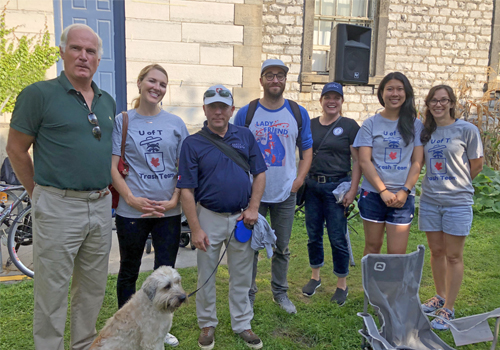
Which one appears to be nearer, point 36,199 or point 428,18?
point 36,199

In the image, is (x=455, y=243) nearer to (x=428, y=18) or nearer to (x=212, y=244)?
(x=212, y=244)

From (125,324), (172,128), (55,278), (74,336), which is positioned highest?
(172,128)

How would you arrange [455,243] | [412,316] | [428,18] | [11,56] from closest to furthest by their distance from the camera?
1. [412,316]
2. [455,243]
3. [11,56]
4. [428,18]

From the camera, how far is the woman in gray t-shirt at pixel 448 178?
3123mm

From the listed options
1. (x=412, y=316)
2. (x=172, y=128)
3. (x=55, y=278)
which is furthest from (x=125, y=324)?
(x=412, y=316)

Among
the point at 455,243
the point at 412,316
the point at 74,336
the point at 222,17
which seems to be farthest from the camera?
the point at 222,17

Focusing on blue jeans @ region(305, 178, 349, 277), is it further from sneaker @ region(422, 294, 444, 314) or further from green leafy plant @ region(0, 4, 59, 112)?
green leafy plant @ region(0, 4, 59, 112)

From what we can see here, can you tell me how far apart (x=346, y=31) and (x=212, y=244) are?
19.4ft

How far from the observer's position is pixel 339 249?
367 centimetres

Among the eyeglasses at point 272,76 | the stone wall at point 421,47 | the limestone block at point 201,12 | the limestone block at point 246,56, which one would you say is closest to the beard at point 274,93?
the eyeglasses at point 272,76

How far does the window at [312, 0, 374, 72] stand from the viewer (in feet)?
30.7

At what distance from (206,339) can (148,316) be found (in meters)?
0.73

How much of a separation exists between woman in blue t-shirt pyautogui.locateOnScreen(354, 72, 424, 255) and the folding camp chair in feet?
1.27

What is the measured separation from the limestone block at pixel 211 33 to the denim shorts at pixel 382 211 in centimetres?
537
